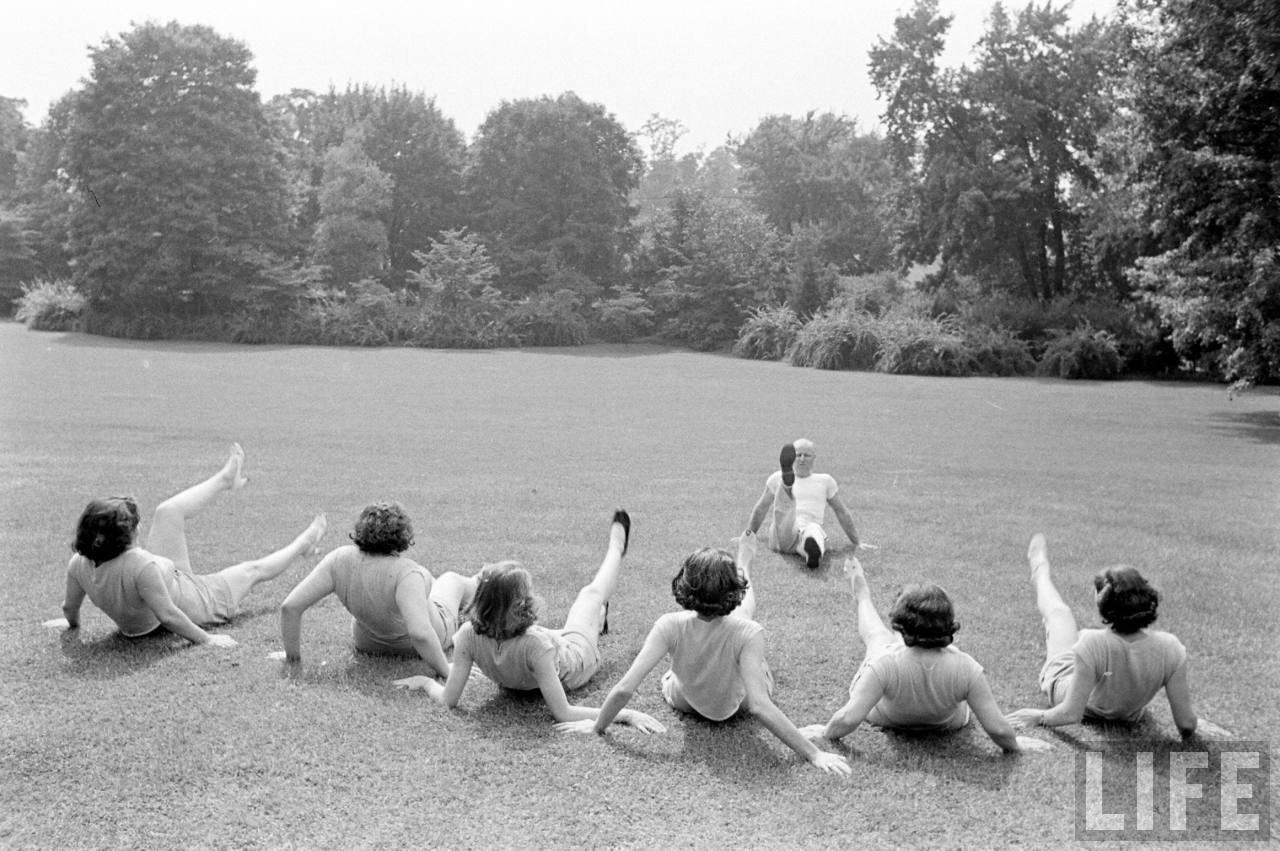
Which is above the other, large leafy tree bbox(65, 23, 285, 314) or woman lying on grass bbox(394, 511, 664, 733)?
large leafy tree bbox(65, 23, 285, 314)

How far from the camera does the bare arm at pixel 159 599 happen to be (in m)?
6.27

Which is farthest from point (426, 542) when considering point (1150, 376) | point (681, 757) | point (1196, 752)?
point (1150, 376)

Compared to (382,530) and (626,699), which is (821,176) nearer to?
(382,530)

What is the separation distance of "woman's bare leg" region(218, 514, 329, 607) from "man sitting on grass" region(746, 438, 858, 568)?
3782mm

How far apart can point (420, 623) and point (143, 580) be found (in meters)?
1.83

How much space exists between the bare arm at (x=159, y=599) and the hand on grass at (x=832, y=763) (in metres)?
3.96

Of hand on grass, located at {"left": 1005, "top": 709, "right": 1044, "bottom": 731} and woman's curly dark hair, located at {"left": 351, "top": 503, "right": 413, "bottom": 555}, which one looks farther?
woman's curly dark hair, located at {"left": 351, "top": 503, "right": 413, "bottom": 555}

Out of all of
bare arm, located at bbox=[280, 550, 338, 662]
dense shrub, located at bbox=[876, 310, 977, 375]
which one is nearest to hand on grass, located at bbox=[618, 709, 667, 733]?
bare arm, located at bbox=[280, 550, 338, 662]

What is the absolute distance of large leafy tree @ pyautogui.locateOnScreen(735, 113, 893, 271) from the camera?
59094mm

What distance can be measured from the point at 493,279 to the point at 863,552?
42.2m

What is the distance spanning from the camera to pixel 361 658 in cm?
639

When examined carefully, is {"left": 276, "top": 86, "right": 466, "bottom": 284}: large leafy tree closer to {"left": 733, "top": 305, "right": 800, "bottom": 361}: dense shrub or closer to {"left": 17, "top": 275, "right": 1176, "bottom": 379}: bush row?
{"left": 17, "top": 275, "right": 1176, "bottom": 379}: bush row

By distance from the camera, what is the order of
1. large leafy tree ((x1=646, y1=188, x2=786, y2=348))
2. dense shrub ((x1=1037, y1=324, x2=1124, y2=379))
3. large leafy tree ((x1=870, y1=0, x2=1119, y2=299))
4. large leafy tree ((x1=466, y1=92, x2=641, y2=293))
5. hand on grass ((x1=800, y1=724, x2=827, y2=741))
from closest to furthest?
1. hand on grass ((x1=800, y1=724, x2=827, y2=741))
2. dense shrub ((x1=1037, y1=324, x2=1124, y2=379))
3. large leafy tree ((x1=870, y1=0, x2=1119, y2=299))
4. large leafy tree ((x1=646, y1=188, x2=786, y2=348))
5. large leafy tree ((x1=466, y1=92, x2=641, y2=293))

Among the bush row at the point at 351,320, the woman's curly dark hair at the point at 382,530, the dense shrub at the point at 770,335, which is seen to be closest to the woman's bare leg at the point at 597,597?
the woman's curly dark hair at the point at 382,530
